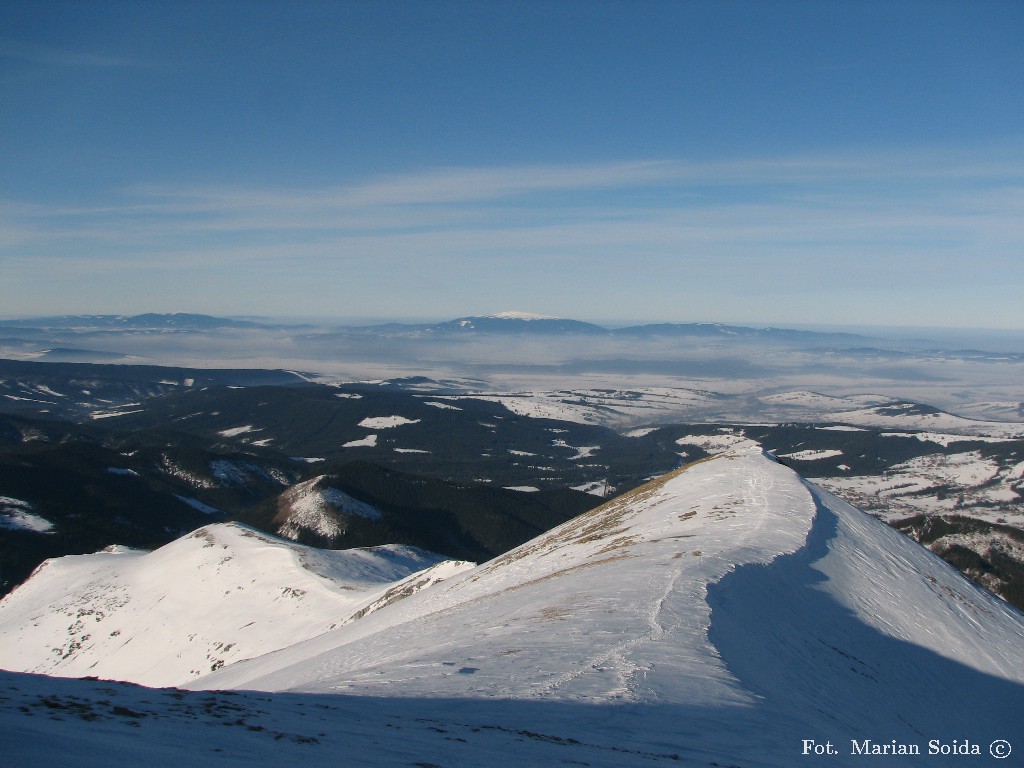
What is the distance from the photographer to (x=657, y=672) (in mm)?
16438

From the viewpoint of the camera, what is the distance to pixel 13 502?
11625 cm

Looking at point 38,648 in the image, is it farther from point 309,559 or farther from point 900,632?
point 900,632

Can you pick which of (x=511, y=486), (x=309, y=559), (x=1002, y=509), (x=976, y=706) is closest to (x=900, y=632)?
(x=976, y=706)

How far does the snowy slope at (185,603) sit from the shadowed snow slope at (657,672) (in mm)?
17024

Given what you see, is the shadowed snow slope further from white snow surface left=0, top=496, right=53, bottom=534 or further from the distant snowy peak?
white snow surface left=0, top=496, right=53, bottom=534

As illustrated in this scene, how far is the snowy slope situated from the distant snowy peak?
34448mm

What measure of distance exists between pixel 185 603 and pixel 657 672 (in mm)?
61873

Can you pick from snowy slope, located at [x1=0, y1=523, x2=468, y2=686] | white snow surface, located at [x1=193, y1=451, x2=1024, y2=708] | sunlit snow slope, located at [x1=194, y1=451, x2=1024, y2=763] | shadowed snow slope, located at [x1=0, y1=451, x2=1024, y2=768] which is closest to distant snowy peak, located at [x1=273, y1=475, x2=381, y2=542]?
snowy slope, located at [x1=0, y1=523, x2=468, y2=686]

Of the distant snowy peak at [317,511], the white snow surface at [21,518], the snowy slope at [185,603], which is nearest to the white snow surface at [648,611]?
the snowy slope at [185,603]

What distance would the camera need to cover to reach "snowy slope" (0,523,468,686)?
5512 cm

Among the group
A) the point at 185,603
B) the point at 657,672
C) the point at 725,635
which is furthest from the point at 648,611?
the point at 185,603

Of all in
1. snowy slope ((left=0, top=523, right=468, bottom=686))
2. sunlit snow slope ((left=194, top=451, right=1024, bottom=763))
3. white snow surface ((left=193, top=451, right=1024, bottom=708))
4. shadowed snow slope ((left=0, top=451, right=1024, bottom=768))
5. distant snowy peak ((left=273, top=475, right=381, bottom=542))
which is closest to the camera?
shadowed snow slope ((left=0, top=451, right=1024, bottom=768))

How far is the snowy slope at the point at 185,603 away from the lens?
181 feet

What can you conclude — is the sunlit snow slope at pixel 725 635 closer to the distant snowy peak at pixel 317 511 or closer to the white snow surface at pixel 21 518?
the distant snowy peak at pixel 317 511
